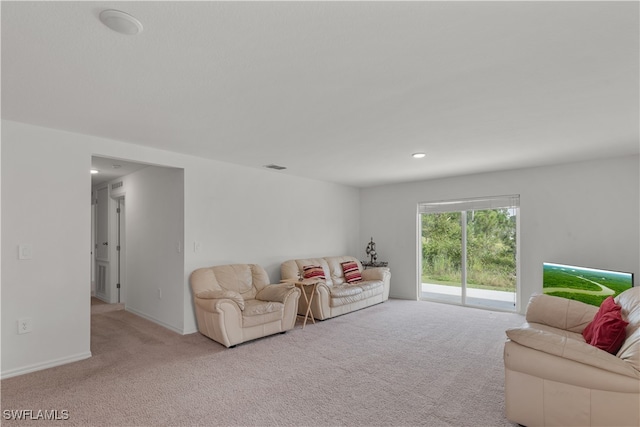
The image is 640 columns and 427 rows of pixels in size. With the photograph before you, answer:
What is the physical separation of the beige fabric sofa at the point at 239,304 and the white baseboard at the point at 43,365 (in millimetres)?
1245

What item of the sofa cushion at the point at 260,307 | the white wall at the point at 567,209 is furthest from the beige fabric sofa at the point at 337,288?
the white wall at the point at 567,209

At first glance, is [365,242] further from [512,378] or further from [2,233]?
[2,233]

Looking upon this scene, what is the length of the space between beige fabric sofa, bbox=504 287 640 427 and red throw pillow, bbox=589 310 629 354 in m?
0.07

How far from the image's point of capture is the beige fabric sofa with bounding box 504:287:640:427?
1.89 metres

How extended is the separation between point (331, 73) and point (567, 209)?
4680 mm

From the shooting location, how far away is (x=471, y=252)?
6.06 meters

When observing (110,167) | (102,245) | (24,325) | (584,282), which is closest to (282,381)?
(24,325)

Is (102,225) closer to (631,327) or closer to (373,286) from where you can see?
(373,286)

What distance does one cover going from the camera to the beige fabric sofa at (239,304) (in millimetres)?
3795

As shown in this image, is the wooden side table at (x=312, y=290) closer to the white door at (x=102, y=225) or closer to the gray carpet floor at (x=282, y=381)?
the gray carpet floor at (x=282, y=381)

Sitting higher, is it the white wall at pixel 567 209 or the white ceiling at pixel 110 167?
the white ceiling at pixel 110 167

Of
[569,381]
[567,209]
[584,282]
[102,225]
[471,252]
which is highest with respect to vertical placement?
[567,209]

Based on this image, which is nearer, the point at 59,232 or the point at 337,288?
the point at 59,232

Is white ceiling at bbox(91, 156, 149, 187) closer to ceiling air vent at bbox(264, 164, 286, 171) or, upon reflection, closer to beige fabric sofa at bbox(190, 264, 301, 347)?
ceiling air vent at bbox(264, 164, 286, 171)
